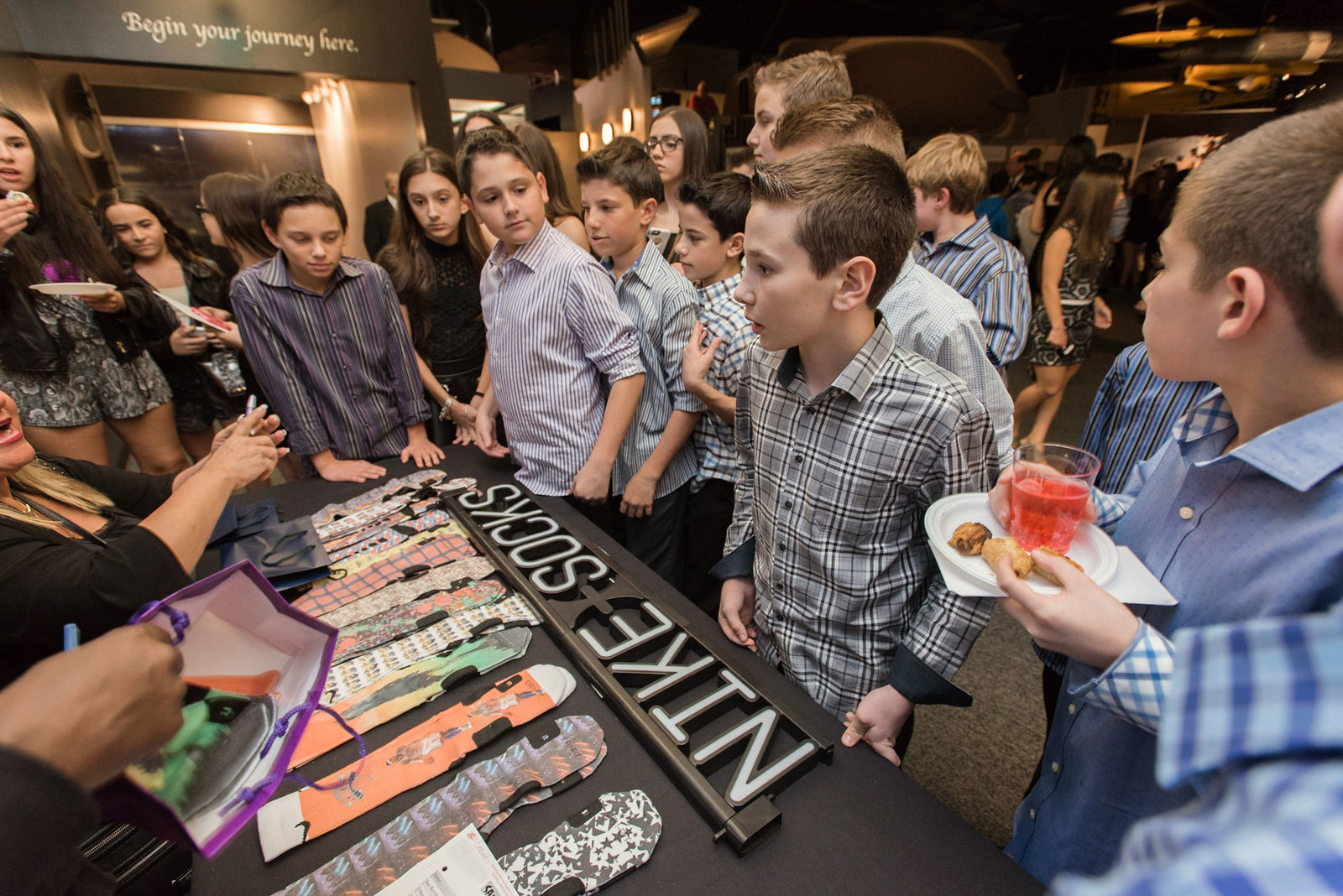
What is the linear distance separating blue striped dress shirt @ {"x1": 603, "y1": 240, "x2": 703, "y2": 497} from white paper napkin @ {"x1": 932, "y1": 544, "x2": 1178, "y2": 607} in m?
1.22

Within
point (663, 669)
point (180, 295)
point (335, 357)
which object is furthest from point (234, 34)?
point (663, 669)

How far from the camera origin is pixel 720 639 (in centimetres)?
114

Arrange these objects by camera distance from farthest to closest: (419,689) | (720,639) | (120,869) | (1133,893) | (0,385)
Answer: (0,385)
(720,639)
(419,689)
(120,869)
(1133,893)

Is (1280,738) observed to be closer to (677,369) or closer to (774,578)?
(774,578)

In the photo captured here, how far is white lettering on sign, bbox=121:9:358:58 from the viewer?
3.79m

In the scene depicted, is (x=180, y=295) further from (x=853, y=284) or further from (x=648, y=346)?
(x=853, y=284)

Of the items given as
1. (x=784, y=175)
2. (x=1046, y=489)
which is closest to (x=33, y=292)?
(x=784, y=175)

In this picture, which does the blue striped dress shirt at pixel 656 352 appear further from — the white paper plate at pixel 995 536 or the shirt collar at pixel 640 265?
the white paper plate at pixel 995 536

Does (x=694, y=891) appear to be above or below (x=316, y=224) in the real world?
below

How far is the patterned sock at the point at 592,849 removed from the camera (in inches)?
28.8

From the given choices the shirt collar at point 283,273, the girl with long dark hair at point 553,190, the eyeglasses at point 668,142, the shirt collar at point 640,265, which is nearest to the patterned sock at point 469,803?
the shirt collar at point 640,265

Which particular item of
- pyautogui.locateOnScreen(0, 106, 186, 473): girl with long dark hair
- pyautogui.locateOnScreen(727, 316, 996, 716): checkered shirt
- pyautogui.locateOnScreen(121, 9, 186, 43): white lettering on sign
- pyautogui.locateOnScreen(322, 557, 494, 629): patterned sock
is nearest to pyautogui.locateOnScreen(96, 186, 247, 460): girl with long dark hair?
pyautogui.locateOnScreen(0, 106, 186, 473): girl with long dark hair

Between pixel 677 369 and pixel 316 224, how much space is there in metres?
1.28

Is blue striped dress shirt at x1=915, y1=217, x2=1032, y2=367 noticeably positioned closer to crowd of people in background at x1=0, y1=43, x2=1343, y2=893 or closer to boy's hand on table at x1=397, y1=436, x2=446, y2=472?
crowd of people in background at x1=0, y1=43, x2=1343, y2=893
